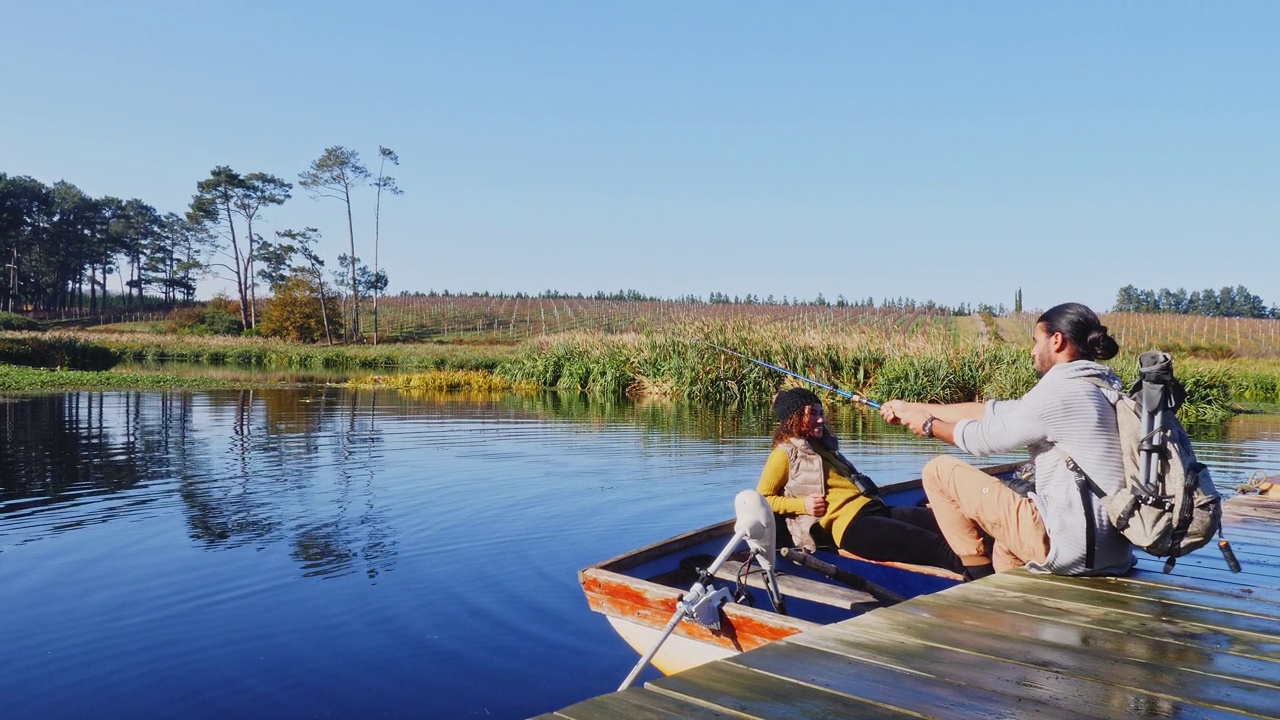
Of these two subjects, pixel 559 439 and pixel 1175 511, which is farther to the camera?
pixel 559 439

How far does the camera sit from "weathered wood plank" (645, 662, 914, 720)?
8.87 ft

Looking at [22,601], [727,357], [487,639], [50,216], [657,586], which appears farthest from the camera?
[50,216]

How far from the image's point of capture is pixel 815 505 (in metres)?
5.62

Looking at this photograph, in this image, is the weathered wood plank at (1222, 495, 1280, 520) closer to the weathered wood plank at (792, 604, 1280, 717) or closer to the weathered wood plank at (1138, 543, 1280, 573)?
the weathered wood plank at (1138, 543, 1280, 573)

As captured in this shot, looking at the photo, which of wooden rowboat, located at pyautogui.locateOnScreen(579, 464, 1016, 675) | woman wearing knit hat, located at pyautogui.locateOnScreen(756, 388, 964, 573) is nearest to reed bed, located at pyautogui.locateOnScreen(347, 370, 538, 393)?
woman wearing knit hat, located at pyautogui.locateOnScreen(756, 388, 964, 573)

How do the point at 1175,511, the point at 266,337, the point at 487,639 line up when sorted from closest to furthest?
the point at 1175,511 < the point at 487,639 < the point at 266,337

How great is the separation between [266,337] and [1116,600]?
60440 mm

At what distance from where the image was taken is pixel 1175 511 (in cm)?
374

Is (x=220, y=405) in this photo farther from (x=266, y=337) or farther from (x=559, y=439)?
(x=266, y=337)

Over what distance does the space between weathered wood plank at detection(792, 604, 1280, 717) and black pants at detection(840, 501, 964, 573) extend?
1627 mm

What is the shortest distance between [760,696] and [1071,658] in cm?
118

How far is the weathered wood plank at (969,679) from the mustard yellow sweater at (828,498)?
2.20 metres

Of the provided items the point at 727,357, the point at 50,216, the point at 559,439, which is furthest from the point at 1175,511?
the point at 50,216

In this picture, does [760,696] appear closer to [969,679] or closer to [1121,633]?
[969,679]
